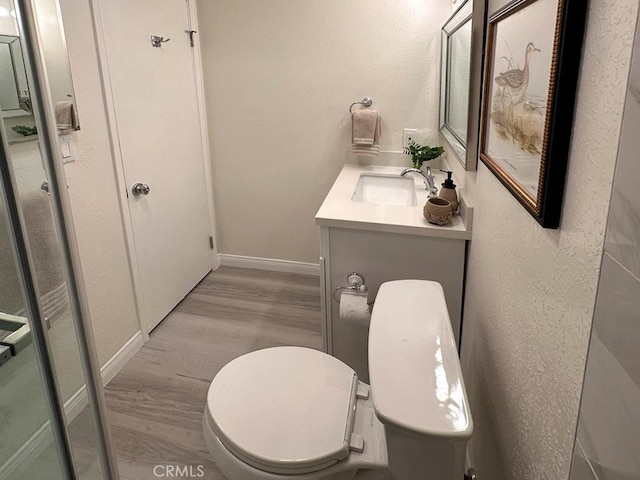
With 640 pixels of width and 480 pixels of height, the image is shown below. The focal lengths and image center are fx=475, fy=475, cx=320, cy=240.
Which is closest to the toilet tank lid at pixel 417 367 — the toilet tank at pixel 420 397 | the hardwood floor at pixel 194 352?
the toilet tank at pixel 420 397

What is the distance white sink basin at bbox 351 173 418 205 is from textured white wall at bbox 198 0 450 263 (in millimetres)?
280

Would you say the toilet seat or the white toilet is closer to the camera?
the white toilet

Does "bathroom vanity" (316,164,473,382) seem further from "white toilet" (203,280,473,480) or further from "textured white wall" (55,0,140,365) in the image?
"textured white wall" (55,0,140,365)

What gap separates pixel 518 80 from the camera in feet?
3.32

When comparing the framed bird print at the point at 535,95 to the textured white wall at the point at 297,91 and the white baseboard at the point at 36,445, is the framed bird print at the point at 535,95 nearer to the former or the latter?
the white baseboard at the point at 36,445

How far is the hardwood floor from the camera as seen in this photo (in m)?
1.85

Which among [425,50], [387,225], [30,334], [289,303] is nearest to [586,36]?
[30,334]

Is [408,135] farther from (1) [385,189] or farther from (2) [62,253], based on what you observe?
(2) [62,253]

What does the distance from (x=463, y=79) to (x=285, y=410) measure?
1.31 metres

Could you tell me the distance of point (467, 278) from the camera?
1812 mm

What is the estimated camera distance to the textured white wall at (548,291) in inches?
24.7

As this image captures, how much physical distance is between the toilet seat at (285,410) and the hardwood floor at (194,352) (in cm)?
59

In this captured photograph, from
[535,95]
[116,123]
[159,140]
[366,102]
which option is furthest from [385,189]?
[535,95]

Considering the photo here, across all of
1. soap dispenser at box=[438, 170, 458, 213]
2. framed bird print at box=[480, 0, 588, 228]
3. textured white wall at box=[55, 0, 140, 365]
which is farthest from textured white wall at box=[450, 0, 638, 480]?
textured white wall at box=[55, 0, 140, 365]
